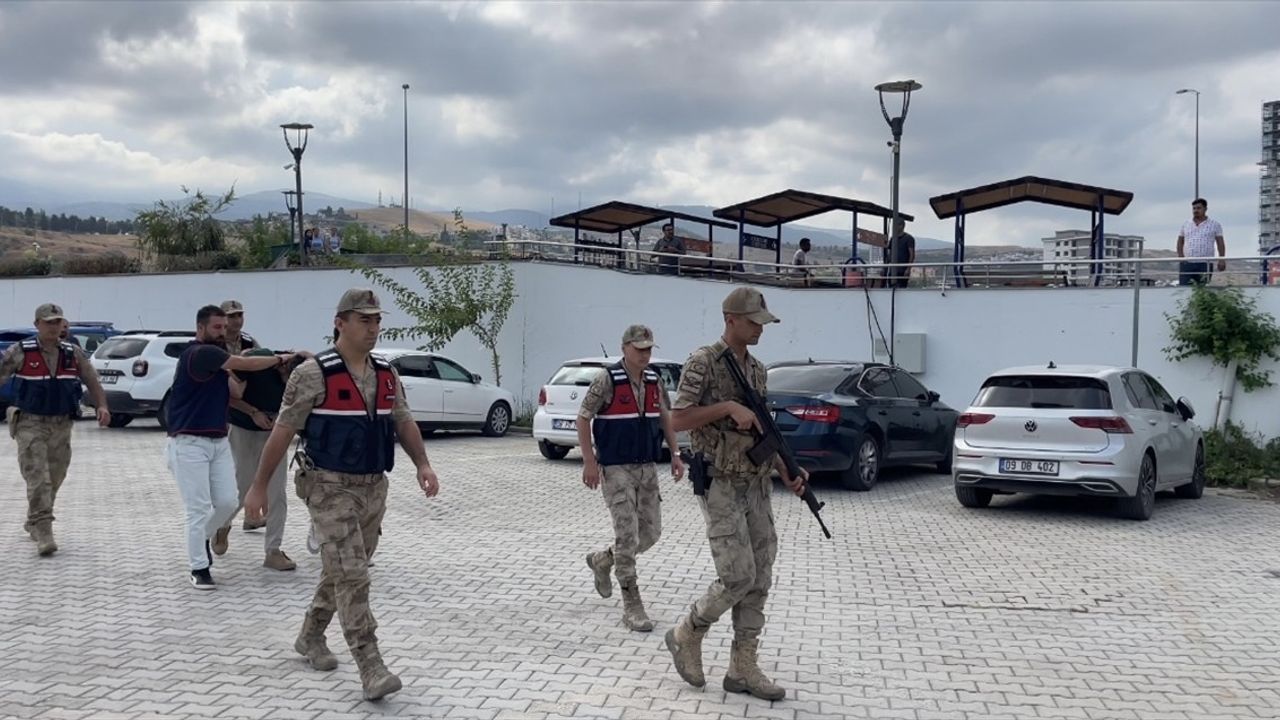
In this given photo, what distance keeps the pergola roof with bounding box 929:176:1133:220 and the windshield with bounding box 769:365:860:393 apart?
8.39m

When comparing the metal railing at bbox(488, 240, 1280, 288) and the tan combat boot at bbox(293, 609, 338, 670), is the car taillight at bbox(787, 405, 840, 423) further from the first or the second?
the tan combat boot at bbox(293, 609, 338, 670)

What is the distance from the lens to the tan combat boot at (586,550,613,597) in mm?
7500

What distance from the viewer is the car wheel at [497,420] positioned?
65.6 feet

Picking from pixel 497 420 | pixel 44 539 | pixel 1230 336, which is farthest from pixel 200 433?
pixel 1230 336

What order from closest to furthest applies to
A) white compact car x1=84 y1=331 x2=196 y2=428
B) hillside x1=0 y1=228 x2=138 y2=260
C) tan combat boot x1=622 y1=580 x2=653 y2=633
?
tan combat boot x1=622 y1=580 x2=653 y2=633
white compact car x1=84 y1=331 x2=196 y2=428
hillside x1=0 y1=228 x2=138 y2=260

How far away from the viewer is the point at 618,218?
1031 inches

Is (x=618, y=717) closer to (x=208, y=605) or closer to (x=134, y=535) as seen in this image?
(x=208, y=605)

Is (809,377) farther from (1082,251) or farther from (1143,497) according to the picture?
(1082,251)

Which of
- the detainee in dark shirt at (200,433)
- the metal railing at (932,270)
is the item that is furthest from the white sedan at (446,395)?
the detainee in dark shirt at (200,433)

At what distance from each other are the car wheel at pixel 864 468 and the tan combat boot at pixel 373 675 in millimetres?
8673

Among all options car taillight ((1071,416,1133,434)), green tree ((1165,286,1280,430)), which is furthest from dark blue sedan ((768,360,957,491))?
green tree ((1165,286,1280,430))

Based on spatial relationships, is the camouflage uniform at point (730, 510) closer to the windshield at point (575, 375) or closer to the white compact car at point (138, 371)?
the windshield at point (575, 375)

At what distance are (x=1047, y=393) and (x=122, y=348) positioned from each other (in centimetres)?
1527

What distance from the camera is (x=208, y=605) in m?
7.51
